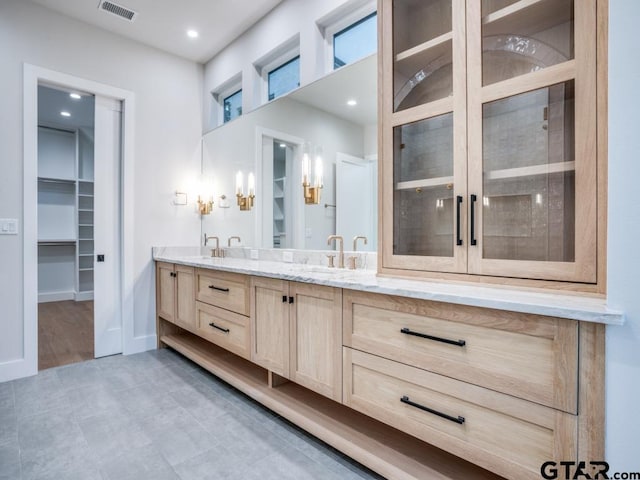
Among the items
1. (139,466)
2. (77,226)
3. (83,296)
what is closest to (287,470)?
(139,466)

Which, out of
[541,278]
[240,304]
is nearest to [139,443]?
[240,304]

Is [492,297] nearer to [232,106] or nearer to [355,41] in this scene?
[355,41]

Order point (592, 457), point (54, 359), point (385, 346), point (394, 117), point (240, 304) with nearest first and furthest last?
1. point (592, 457)
2. point (385, 346)
3. point (394, 117)
4. point (240, 304)
5. point (54, 359)

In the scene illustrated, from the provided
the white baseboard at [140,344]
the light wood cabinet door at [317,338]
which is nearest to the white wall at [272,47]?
the light wood cabinet door at [317,338]

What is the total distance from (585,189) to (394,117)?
86 centimetres

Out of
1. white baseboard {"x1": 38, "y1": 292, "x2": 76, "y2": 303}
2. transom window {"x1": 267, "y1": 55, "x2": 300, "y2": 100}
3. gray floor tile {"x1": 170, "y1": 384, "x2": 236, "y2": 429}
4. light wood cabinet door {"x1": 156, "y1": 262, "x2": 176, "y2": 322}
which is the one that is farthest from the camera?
white baseboard {"x1": 38, "y1": 292, "x2": 76, "y2": 303}

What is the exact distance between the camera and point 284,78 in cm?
302

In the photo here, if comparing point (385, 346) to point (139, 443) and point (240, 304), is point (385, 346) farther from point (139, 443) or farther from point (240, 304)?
point (139, 443)

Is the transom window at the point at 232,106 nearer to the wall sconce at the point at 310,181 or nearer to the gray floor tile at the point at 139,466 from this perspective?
the wall sconce at the point at 310,181

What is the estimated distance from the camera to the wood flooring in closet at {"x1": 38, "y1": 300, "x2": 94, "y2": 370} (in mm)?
3114

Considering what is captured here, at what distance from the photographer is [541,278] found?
124cm

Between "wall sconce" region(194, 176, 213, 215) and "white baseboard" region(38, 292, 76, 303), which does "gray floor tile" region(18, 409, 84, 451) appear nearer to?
"wall sconce" region(194, 176, 213, 215)

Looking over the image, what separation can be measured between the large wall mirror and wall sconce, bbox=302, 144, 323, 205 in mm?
32

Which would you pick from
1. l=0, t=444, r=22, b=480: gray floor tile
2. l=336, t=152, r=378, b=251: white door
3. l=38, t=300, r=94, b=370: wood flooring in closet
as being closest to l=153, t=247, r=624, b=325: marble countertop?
l=336, t=152, r=378, b=251: white door
